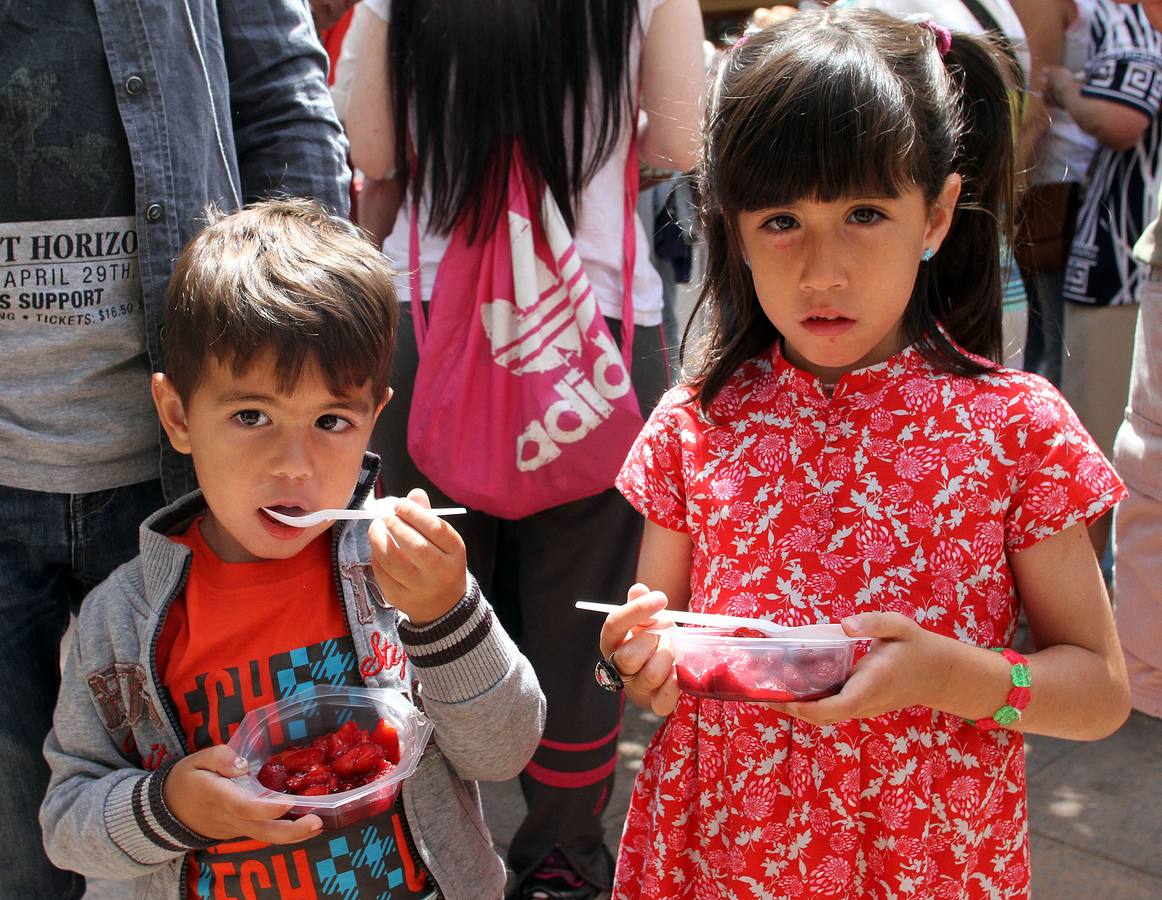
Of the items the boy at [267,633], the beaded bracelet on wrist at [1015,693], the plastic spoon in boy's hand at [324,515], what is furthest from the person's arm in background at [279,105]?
the beaded bracelet on wrist at [1015,693]

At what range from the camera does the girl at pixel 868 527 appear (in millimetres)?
1732

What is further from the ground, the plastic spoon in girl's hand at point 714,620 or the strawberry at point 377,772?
the plastic spoon in girl's hand at point 714,620

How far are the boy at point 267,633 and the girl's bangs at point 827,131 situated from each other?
0.65 meters

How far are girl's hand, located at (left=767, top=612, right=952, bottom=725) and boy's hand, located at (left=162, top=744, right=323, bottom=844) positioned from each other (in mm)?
680

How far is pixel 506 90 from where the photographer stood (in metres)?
2.73

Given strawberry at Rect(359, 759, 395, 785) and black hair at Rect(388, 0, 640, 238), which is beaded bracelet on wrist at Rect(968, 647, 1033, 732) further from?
black hair at Rect(388, 0, 640, 238)

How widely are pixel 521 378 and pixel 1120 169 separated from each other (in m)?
2.42

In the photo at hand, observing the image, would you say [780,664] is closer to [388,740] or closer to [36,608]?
[388,740]

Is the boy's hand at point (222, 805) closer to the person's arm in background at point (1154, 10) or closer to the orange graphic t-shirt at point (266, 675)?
the orange graphic t-shirt at point (266, 675)

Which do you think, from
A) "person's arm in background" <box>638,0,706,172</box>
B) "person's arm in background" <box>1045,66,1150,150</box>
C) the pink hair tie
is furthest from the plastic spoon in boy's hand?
"person's arm in background" <box>1045,66,1150,150</box>

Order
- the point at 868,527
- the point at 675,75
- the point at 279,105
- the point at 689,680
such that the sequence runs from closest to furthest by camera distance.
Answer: the point at 689,680
the point at 868,527
the point at 279,105
the point at 675,75

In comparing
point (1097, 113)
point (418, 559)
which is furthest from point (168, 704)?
point (1097, 113)

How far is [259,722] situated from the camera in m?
1.81

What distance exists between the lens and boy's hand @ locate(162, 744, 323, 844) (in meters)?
1.65
